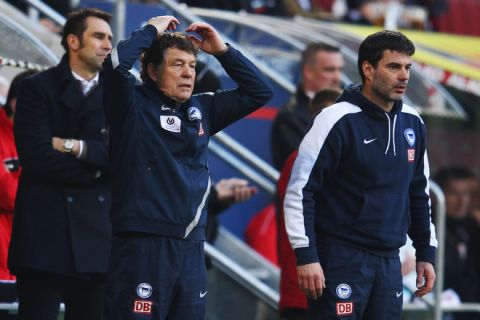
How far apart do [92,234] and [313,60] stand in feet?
10.9

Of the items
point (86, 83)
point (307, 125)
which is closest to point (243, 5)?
point (307, 125)

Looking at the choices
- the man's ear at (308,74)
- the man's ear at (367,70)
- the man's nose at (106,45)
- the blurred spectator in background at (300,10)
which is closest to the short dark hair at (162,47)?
the man's nose at (106,45)

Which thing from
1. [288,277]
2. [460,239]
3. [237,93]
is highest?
[237,93]

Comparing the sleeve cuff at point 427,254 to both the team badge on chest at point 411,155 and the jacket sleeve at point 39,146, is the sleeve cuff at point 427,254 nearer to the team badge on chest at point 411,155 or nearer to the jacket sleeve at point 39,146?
the team badge on chest at point 411,155

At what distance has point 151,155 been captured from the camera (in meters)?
5.89

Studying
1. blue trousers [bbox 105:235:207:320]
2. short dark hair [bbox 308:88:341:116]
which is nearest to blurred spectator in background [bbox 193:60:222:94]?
short dark hair [bbox 308:88:341:116]

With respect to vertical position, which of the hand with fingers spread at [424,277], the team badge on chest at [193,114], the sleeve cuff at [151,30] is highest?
the sleeve cuff at [151,30]

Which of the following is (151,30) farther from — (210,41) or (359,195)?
(359,195)

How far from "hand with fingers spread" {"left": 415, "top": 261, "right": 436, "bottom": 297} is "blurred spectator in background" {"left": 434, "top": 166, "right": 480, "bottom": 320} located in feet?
14.1

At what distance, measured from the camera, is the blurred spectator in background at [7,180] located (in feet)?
22.4

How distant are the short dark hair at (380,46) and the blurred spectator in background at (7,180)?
6.48 ft

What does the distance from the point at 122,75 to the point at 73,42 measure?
3.30 feet

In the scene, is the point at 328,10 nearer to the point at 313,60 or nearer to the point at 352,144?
the point at 313,60

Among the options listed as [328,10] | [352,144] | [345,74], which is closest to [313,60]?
[345,74]
